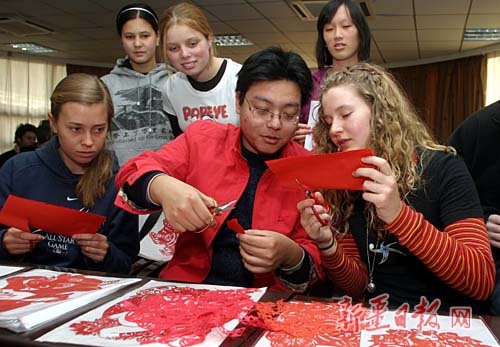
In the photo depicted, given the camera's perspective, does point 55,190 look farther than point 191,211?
Yes

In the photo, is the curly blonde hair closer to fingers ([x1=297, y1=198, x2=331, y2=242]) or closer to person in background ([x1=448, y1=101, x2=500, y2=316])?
fingers ([x1=297, y1=198, x2=331, y2=242])

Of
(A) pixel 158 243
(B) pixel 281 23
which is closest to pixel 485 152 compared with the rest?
(A) pixel 158 243

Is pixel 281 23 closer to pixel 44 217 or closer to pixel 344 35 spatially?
pixel 344 35

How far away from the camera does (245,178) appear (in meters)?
1.45

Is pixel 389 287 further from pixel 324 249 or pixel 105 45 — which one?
pixel 105 45

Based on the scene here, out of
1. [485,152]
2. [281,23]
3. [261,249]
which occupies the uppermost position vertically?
[281,23]

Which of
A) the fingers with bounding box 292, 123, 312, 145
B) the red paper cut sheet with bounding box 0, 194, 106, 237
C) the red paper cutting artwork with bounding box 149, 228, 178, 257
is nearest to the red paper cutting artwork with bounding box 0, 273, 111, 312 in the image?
the red paper cut sheet with bounding box 0, 194, 106, 237

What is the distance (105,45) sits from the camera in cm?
830

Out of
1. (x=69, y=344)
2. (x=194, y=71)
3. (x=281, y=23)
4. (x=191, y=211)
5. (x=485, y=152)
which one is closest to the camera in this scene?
(x=69, y=344)

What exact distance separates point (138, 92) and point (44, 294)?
164 centimetres

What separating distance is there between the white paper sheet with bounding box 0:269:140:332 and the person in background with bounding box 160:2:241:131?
1221mm

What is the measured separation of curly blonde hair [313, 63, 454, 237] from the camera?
1.28 metres

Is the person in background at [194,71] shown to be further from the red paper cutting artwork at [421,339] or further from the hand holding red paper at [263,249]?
the red paper cutting artwork at [421,339]

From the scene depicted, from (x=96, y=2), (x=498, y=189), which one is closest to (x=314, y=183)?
(x=498, y=189)
